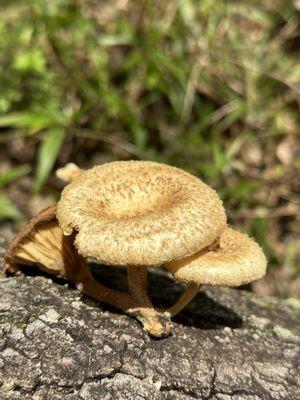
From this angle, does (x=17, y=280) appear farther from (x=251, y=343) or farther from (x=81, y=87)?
(x=81, y=87)

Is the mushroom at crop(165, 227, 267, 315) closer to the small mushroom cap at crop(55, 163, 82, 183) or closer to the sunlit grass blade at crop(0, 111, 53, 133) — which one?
the small mushroom cap at crop(55, 163, 82, 183)

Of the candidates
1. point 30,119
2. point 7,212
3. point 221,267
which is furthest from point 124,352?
point 30,119

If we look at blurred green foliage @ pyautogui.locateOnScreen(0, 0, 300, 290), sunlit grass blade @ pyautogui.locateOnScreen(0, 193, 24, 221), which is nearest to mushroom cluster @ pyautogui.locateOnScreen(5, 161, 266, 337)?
sunlit grass blade @ pyautogui.locateOnScreen(0, 193, 24, 221)

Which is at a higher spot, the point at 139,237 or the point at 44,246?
the point at 139,237

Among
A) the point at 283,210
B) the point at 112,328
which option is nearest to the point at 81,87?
the point at 283,210

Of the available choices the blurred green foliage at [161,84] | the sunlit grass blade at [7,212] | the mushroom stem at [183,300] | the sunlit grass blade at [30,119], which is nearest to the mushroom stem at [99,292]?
the mushroom stem at [183,300]

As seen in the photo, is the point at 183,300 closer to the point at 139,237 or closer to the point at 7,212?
the point at 139,237
